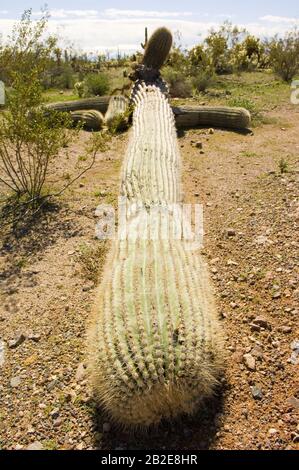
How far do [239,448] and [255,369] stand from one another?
590 millimetres

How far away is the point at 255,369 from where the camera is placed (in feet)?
9.11

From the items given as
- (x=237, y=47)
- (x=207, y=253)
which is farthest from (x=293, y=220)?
(x=237, y=47)

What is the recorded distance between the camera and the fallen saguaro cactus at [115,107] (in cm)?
818

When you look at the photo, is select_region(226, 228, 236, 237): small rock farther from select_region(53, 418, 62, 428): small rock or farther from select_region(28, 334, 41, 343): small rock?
select_region(53, 418, 62, 428): small rock

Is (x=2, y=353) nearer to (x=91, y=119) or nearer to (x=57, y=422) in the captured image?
(x=57, y=422)

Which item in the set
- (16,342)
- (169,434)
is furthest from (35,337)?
(169,434)

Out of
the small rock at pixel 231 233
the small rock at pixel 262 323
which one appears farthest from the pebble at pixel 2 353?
the small rock at pixel 231 233

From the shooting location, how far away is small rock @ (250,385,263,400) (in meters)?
2.59

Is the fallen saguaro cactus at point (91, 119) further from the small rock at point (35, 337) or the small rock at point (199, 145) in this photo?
the small rock at point (35, 337)

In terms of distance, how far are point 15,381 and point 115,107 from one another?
22.2 feet

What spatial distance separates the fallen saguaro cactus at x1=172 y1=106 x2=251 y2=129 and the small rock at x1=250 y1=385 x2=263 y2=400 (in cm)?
603

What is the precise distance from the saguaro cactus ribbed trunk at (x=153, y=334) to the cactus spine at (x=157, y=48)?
6573 millimetres

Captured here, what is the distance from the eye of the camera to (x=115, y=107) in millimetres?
8531
